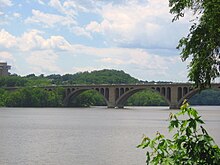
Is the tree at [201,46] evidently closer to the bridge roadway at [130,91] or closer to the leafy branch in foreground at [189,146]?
the leafy branch in foreground at [189,146]

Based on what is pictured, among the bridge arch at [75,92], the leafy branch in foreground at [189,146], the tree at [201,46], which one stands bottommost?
the leafy branch in foreground at [189,146]

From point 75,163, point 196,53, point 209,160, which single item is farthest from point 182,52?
point 75,163

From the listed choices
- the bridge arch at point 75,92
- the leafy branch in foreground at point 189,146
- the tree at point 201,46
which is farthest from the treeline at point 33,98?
the leafy branch in foreground at point 189,146

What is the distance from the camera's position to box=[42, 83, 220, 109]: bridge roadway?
11356 centimetres

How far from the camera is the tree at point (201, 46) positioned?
48.6ft

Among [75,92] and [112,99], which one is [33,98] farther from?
[112,99]

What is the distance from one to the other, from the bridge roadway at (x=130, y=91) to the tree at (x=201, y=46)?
291 feet

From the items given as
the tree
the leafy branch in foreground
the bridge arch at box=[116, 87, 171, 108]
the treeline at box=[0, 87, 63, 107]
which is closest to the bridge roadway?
the bridge arch at box=[116, 87, 171, 108]

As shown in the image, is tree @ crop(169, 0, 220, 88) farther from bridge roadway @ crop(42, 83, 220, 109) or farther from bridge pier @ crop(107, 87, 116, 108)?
bridge pier @ crop(107, 87, 116, 108)

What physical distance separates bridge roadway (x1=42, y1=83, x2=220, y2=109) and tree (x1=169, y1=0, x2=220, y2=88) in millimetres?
88719

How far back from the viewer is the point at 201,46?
50.6 ft

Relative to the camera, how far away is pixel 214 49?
50.2 feet

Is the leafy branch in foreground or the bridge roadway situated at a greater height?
the bridge roadway

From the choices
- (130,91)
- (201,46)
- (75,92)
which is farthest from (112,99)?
(201,46)
